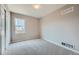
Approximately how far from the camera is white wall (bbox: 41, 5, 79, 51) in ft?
10.1

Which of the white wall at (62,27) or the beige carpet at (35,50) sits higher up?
the white wall at (62,27)

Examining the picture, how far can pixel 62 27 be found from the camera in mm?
3852

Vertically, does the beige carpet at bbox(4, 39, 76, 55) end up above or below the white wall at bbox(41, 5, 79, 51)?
below

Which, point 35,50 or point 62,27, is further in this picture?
point 62,27

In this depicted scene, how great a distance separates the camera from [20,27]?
4551mm

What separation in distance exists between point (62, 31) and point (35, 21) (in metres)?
2.35

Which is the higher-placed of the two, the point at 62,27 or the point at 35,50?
the point at 62,27

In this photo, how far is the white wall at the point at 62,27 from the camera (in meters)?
3.07

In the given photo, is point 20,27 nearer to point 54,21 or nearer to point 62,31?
point 54,21

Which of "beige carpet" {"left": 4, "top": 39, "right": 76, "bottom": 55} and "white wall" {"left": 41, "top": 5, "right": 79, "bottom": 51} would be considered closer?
"beige carpet" {"left": 4, "top": 39, "right": 76, "bottom": 55}

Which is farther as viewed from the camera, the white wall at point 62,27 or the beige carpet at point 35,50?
the white wall at point 62,27
